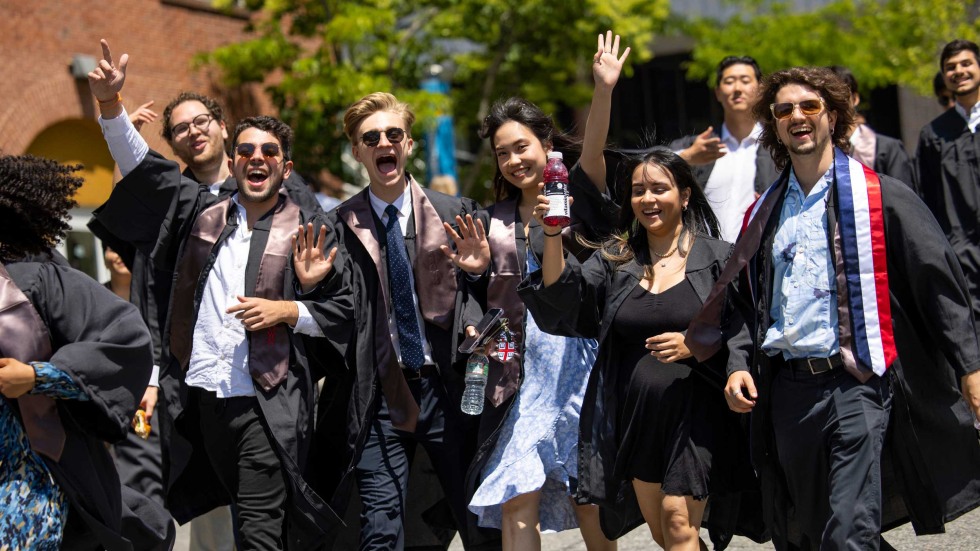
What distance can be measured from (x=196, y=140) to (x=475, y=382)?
2035mm

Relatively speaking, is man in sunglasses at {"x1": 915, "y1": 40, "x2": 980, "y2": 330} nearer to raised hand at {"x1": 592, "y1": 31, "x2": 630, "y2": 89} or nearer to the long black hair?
the long black hair

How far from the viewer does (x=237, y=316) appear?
5316mm

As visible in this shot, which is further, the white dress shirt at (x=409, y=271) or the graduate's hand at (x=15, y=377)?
the white dress shirt at (x=409, y=271)

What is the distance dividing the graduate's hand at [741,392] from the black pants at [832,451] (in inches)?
3.6

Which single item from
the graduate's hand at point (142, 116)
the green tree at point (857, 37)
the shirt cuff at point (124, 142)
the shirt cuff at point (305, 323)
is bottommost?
the shirt cuff at point (305, 323)

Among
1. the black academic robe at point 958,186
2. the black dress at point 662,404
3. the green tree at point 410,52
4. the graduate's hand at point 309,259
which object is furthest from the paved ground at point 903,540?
the green tree at point 410,52

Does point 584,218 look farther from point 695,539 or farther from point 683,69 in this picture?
point 683,69

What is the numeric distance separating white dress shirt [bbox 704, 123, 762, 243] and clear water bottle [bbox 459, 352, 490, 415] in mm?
2081

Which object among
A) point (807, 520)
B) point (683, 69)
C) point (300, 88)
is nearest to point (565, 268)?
point (807, 520)

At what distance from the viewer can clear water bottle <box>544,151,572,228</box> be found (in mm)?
5031

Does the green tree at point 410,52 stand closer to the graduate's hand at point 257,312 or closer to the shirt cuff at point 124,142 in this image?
the shirt cuff at point 124,142

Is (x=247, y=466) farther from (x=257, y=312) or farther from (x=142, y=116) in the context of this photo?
(x=142, y=116)

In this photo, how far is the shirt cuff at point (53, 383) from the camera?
3898mm

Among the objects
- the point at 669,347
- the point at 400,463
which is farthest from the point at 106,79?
the point at 669,347
